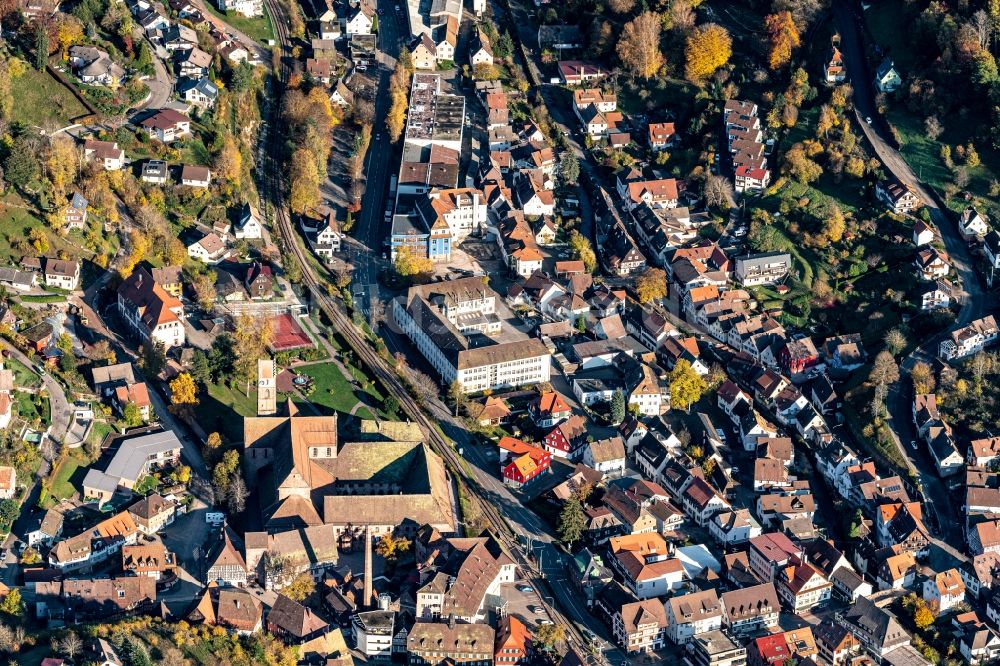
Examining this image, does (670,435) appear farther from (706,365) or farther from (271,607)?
(271,607)

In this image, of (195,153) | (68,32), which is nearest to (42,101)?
(68,32)

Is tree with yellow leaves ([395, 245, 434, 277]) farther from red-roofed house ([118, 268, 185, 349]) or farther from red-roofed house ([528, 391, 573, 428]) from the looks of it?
red-roofed house ([118, 268, 185, 349])

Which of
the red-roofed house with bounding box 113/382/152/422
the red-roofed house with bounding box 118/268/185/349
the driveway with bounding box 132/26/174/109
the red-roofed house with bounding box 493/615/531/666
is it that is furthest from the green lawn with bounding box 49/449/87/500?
the driveway with bounding box 132/26/174/109

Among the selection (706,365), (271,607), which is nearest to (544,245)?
(706,365)

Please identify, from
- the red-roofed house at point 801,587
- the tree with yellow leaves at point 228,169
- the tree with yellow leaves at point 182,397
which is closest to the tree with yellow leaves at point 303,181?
the tree with yellow leaves at point 228,169

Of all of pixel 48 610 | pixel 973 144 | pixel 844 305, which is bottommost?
pixel 48 610

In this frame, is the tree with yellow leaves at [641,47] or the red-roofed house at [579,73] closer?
the tree with yellow leaves at [641,47]

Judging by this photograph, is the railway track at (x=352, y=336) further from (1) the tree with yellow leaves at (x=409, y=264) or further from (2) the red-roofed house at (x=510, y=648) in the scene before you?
(1) the tree with yellow leaves at (x=409, y=264)

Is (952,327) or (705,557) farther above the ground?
(952,327)

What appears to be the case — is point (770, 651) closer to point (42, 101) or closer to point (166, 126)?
point (166, 126)
